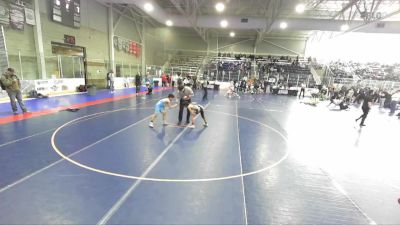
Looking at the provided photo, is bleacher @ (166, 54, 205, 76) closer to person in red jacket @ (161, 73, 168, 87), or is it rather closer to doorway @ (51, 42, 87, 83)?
person in red jacket @ (161, 73, 168, 87)

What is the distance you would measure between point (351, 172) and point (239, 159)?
242 cm

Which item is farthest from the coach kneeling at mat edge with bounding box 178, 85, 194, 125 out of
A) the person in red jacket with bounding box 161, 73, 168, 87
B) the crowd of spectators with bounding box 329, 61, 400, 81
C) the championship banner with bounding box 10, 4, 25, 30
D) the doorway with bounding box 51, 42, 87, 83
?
the crowd of spectators with bounding box 329, 61, 400, 81

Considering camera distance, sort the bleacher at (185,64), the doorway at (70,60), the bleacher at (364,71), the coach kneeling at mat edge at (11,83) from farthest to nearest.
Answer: the bleacher at (185,64) → the bleacher at (364,71) → the doorway at (70,60) → the coach kneeling at mat edge at (11,83)

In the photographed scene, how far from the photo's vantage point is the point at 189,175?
14.5 ft

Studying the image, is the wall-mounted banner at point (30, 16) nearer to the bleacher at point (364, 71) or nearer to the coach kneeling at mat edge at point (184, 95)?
the coach kneeling at mat edge at point (184, 95)

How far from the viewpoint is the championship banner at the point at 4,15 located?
11.5 meters

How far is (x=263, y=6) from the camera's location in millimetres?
20969

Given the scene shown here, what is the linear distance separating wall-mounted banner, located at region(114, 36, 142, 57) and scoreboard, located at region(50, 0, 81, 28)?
4897 mm

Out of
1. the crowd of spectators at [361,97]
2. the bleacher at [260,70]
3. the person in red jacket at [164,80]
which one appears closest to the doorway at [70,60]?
the person in red jacket at [164,80]

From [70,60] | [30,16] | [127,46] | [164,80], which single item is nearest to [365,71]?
[164,80]

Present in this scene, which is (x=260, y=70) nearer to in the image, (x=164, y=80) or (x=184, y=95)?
(x=164, y=80)

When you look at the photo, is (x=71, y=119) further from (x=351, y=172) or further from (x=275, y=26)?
(x=275, y=26)

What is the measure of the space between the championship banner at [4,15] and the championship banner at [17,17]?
203 millimetres

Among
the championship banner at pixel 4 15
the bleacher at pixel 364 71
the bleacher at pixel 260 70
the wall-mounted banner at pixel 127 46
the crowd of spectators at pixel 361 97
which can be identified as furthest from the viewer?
the bleacher at pixel 364 71
